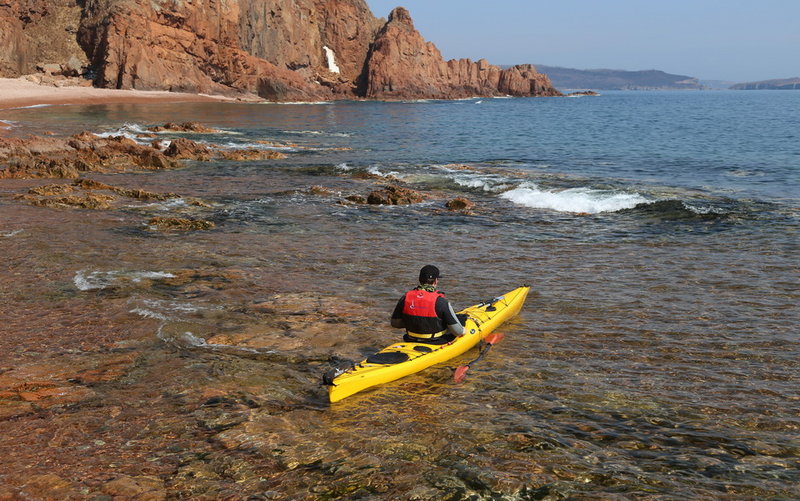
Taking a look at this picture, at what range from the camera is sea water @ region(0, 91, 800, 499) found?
21.0 ft

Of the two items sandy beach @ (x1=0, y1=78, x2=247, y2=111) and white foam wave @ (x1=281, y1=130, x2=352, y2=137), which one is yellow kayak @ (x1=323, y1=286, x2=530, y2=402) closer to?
white foam wave @ (x1=281, y1=130, x2=352, y2=137)

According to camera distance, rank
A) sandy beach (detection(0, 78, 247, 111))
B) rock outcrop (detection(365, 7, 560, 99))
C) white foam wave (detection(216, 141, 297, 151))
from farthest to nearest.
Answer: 1. rock outcrop (detection(365, 7, 560, 99))
2. sandy beach (detection(0, 78, 247, 111))
3. white foam wave (detection(216, 141, 297, 151))

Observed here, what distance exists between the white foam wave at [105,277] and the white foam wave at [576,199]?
14417 millimetres

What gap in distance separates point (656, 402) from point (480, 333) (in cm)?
291

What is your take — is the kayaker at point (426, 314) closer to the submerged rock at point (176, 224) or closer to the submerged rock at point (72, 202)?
the submerged rock at point (176, 224)

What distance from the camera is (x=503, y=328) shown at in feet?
35.1

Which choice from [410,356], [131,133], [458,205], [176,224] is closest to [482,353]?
[410,356]

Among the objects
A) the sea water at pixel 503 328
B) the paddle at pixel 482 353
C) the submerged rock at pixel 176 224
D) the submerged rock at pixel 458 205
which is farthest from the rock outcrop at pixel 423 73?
the paddle at pixel 482 353

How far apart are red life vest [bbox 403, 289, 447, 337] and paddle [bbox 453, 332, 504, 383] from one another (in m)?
0.73

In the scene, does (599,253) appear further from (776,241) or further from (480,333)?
(480,333)

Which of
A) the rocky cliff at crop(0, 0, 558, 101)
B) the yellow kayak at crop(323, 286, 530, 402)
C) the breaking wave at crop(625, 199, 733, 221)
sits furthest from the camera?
the rocky cliff at crop(0, 0, 558, 101)

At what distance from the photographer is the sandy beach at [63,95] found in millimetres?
71269

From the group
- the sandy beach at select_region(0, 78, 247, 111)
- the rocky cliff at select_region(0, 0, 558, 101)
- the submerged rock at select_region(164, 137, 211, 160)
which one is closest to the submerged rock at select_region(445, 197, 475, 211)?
the submerged rock at select_region(164, 137, 211, 160)

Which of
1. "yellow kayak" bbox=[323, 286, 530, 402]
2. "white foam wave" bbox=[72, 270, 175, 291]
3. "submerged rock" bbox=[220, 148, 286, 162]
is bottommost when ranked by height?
"yellow kayak" bbox=[323, 286, 530, 402]
